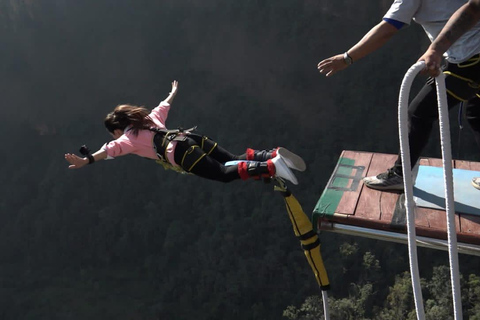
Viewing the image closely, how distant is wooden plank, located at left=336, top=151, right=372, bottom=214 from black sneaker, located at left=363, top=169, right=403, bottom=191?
88mm

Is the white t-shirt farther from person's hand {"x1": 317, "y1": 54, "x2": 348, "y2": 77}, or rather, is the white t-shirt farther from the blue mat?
the blue mat

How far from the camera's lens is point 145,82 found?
62.8 ft

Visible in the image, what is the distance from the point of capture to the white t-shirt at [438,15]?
215cm

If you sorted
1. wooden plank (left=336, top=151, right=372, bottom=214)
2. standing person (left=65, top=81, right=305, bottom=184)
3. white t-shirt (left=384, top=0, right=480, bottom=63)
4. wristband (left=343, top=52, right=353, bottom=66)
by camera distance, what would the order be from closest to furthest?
white t-shirt (left=384, top=0, right=480, bottom=63) < wristband (left=343, top=52, right=353, bottom=66) < wooden plank (left=336, top=151, right=372, bottom=214) < standing person (left=65, top=81, right=305, bottom=184)

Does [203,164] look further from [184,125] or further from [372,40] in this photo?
[184,125]

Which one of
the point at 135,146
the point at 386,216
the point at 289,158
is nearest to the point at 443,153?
the point at 386,216

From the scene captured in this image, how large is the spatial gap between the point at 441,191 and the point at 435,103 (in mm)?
678

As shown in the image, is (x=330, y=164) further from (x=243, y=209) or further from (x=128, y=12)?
(x=128, y=12)

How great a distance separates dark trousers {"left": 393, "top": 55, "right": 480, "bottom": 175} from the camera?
7.39 ft

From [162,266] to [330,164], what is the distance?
6072mm

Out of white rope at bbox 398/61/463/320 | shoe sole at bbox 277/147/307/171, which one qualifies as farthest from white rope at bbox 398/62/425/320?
shoe sole at bbox 277/147/307/171

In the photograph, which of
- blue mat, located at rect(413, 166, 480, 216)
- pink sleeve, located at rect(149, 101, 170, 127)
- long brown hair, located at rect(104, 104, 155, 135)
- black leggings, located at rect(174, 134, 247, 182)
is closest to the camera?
blue mat, located at rect(413, 166, 480, 216)

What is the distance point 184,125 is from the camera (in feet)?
57.4

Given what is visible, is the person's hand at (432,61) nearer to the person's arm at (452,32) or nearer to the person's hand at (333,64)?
the person's arm at (452,32)
